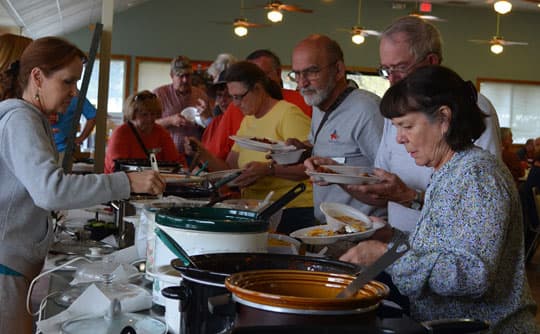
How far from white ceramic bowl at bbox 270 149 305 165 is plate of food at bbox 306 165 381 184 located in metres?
0.46

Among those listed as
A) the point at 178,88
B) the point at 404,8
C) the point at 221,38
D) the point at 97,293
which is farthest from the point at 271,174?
the point at 404,8

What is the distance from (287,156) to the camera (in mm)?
2738

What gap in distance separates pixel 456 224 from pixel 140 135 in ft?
10.5

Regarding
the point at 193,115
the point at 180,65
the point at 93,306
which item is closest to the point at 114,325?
the point at 93,306

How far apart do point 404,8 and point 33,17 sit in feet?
23.4

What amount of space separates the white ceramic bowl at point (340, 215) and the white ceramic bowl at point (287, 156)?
2.39 ft

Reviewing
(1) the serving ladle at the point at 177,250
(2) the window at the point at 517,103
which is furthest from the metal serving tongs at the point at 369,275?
(2) the window at the point at 517,103

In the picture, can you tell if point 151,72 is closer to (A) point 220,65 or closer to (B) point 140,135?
(A) point 220,65

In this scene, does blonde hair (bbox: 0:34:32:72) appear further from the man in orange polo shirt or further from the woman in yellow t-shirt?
the man in orange polo shirt

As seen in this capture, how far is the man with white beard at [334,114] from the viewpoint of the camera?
2.66 m

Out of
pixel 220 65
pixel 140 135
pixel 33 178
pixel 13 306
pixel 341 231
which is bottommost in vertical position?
pixel 13 306

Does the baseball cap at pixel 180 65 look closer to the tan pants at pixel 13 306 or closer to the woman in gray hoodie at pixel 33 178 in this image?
the woman in gray hoodie at pixel 33 178

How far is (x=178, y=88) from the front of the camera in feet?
17.6

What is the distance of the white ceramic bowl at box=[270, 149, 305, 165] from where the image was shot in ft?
8.93
